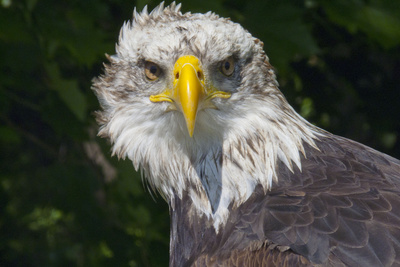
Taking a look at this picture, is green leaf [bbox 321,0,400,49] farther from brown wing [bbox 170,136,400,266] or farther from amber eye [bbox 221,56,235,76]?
amber eye [bbox 221,56,235,76]

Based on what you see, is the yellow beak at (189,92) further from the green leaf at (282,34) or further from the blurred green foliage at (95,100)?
the green leaf at (282,34)

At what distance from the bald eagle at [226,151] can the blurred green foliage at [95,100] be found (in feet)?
2.12

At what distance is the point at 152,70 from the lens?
9.84 feet

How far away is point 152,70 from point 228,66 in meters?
0.35

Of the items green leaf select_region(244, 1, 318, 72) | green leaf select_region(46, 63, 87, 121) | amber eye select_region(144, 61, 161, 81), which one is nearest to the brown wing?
amber eye select_region(144, 61, 161, 81)

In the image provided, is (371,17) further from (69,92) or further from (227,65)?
(69,92)

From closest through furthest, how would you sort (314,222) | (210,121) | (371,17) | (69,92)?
1. (314,222)
2. (210,121)
3. (371,17)
4. (69,92)

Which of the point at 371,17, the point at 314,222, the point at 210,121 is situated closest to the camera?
the point at 314,222

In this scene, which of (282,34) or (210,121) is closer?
(210,121)

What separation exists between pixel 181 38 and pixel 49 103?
5.29 feet

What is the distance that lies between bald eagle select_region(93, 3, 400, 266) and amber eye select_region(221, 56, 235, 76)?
0.01 metres

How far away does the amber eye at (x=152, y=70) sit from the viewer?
117 inches

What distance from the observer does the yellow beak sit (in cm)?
269

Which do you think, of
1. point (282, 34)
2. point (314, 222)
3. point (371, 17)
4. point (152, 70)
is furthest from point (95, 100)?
point (314, 222)
